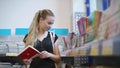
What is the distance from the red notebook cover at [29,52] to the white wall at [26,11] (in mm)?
2098

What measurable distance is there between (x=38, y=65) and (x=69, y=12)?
221 cm

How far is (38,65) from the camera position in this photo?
181 centimetres

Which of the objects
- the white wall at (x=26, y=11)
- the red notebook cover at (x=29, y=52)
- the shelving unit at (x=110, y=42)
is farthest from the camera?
the white wall at (x=26, y=11)

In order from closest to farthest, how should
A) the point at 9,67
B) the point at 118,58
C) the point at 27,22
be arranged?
the point at 118,58
the point at 9,67
the point at 27,22

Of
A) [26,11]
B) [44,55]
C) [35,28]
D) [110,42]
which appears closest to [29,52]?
[44,55]

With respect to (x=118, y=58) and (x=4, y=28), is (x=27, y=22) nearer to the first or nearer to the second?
(x=4, y=28)

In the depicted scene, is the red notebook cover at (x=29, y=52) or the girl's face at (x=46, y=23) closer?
the red notebook cover at (x=29, y=52)

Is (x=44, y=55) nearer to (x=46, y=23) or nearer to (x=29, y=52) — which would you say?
(x=29, y=52)

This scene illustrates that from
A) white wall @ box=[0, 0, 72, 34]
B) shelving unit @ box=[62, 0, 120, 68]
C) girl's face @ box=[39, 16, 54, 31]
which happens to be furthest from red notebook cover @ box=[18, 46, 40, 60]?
white wall @ box=[0, 0, 72, 34]

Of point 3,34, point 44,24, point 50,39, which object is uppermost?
point 44,24

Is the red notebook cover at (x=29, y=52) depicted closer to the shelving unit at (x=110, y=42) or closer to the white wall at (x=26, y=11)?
the shelving unit at (x=110, y=42)

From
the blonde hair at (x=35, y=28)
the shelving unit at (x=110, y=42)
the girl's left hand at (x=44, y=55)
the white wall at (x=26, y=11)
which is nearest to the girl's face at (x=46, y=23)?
the blonde hair at (x=35, y=28)

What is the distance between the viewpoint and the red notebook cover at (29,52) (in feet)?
5.51

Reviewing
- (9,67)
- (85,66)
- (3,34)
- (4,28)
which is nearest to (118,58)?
(85,66)
